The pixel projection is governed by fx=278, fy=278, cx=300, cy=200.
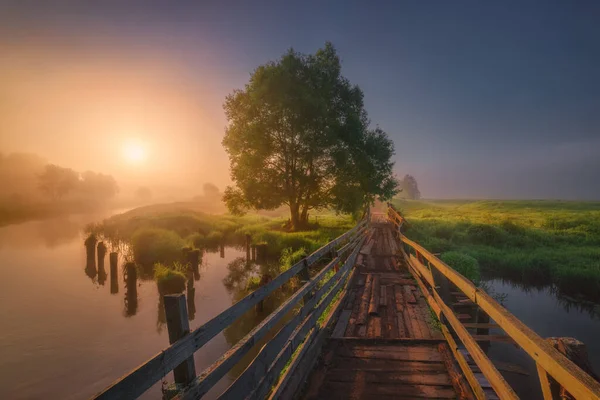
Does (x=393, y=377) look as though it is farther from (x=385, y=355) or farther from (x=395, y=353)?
(x=395, y=353)

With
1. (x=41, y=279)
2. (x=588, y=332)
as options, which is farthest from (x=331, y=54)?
(x=41, y=279)

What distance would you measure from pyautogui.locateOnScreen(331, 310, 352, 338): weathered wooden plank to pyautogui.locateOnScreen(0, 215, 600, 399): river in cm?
407

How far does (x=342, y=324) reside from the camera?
262 inches

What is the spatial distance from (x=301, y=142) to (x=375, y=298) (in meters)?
18.5

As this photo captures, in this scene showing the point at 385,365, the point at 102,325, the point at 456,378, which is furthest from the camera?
the point at 102,325

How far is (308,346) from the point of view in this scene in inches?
204

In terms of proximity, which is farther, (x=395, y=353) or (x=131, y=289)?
(x=131, y=289)

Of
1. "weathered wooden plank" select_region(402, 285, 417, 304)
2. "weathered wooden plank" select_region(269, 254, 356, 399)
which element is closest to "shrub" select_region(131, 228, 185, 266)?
"weathered wooden plank" select_region(402, 285, 417, 304)

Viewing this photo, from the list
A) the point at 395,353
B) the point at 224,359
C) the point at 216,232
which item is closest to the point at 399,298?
the point at 395,353

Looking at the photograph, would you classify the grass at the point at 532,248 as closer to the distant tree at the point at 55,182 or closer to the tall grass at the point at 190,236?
the tall grass at the point at 190,236

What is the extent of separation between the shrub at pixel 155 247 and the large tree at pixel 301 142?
6.73 meters

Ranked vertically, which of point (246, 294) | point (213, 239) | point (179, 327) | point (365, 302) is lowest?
point (246, 294)

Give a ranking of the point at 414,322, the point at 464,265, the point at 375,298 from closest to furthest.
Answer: the point at 414,322
the point at 375,298
the point at 464,265

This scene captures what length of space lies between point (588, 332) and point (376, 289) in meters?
9.39
